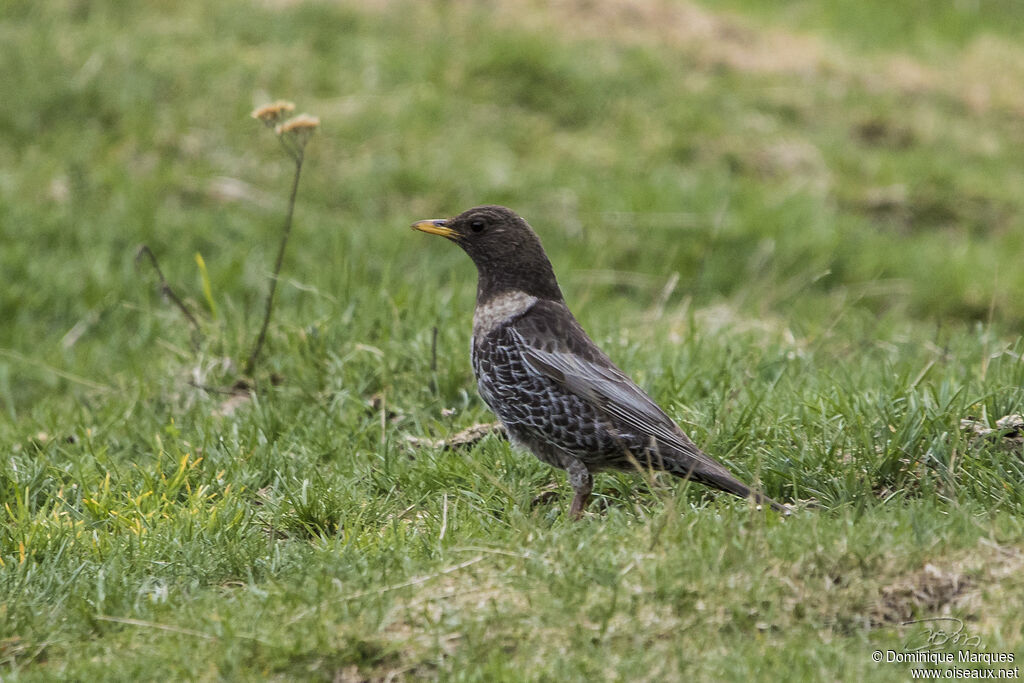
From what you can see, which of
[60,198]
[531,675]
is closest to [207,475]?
[531,675]

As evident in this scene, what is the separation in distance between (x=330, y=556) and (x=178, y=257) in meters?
4.46

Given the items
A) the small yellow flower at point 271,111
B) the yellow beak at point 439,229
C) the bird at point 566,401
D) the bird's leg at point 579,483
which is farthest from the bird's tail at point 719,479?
the small yellow flower at point 271,111

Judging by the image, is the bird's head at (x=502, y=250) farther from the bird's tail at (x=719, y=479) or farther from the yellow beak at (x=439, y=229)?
the bird's tail at (x=719, y=479)

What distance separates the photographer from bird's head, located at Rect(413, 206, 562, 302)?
15.9 feet

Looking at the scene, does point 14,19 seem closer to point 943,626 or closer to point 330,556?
point 330,556

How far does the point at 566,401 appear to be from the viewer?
4.43m

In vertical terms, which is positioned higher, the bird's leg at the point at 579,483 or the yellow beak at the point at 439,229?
the yellow beak at the point at 439,229

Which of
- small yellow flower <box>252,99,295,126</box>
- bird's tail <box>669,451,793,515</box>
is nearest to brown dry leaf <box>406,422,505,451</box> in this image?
bird's tail <box>669,451,793,515</box>

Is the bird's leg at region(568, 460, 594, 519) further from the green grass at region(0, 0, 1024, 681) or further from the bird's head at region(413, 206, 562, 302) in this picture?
the bird's head at region(413, 206, 562, 302)

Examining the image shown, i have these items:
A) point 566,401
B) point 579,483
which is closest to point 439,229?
point 566,401

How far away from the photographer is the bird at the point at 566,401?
434 cm

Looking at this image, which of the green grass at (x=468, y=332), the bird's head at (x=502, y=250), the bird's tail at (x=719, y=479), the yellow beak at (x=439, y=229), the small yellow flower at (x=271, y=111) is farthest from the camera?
the small yellow flower at (x=271, y=111)

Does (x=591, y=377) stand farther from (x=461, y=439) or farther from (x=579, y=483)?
(x=461, y=439)

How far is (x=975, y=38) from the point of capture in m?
13.5
